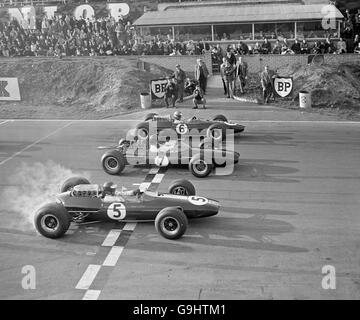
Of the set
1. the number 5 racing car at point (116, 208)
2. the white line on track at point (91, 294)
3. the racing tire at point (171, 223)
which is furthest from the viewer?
the number 5 racing car at point (116, 208)

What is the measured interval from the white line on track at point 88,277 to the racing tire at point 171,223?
4.70 ft

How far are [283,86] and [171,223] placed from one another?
13.8m

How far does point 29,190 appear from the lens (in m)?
14.0

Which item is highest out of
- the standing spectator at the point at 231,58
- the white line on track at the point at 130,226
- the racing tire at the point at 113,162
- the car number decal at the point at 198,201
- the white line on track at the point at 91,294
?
the standing spectator at the point at 231,58

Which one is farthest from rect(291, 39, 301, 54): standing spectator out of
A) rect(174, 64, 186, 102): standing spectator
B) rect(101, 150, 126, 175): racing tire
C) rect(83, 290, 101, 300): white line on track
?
rect(83, 290, 101, 300): white line on track

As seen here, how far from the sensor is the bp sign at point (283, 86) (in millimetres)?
23000

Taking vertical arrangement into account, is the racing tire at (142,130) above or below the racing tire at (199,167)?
above

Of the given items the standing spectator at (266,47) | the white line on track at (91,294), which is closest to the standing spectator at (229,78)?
the standing spectator at (266,47)

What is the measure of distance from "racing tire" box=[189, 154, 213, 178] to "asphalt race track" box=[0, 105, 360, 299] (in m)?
0.21

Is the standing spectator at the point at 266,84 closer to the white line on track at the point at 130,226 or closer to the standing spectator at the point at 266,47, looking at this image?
the standing spectator at the point at 266,47
